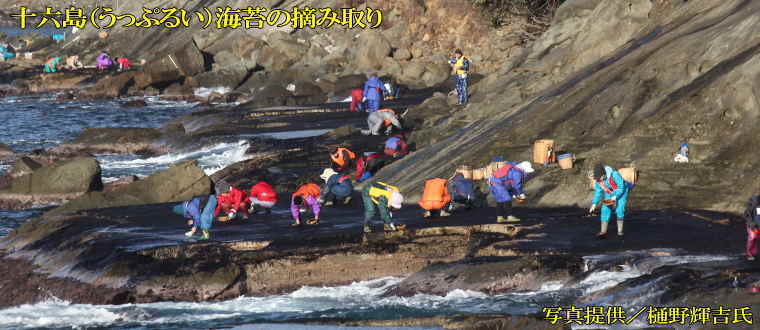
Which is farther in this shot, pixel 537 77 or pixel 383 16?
pixel 383 16

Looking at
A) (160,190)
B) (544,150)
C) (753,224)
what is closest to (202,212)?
(544,150)

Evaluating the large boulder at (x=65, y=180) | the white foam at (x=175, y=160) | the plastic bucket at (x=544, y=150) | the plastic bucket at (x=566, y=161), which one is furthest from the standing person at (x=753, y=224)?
the white foam at (x=175, y=160)

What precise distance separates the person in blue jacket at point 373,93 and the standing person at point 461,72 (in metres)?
2.58

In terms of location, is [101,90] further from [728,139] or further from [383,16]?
[728,139]

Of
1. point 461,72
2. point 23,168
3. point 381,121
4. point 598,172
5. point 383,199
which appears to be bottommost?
point 383,199

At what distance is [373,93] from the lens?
123ft

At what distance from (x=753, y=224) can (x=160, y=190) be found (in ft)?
53.7

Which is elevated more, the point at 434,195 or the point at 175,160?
the point at 175,160

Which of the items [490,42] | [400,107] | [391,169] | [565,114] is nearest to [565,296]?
[565,114]

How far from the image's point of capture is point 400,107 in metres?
45.4

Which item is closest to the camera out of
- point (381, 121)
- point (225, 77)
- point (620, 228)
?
point (620, 228)

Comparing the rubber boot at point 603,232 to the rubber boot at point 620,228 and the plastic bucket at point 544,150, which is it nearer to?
the rubber boot at point 620,228

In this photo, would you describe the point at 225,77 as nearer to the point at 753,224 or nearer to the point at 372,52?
the point at 372,52

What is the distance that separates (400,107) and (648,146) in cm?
2203
